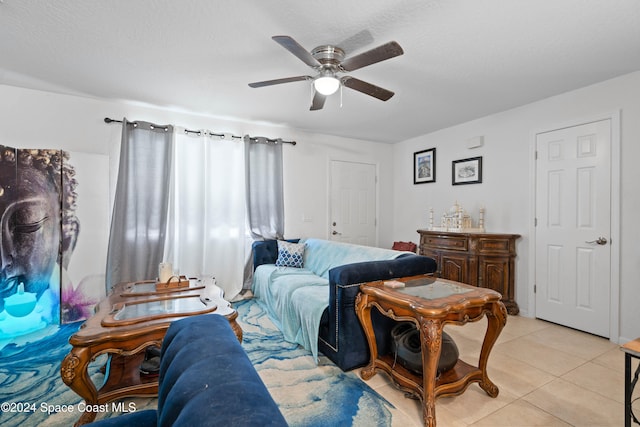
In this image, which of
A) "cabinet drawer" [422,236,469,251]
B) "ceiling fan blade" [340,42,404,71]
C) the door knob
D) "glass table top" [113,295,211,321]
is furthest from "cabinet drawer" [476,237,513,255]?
"glass table top" [113,295,211,321]

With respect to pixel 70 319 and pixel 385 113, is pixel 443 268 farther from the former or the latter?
pixel 70 319

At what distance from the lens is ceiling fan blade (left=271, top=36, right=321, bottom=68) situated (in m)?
1.69

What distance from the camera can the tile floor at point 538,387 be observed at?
5.66ft

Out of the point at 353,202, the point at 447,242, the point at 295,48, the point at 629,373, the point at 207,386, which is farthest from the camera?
the point at 353,202

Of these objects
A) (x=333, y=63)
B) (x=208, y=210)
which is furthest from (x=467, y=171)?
(x=208, y=210)

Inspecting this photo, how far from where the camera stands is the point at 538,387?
6.68 feet

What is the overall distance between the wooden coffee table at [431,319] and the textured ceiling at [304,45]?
5.91ft

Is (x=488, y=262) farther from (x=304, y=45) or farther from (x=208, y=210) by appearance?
(x=208, y=210)

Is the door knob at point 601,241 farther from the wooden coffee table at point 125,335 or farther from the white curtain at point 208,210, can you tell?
the white curtain at point 208,210

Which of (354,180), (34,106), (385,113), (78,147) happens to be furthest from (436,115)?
(34,106)

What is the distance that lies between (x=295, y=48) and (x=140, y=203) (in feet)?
9.09

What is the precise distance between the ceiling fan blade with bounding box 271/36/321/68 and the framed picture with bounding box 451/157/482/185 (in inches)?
114

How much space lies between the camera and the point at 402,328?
83.8 inches

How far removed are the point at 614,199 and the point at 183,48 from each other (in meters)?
4.11
